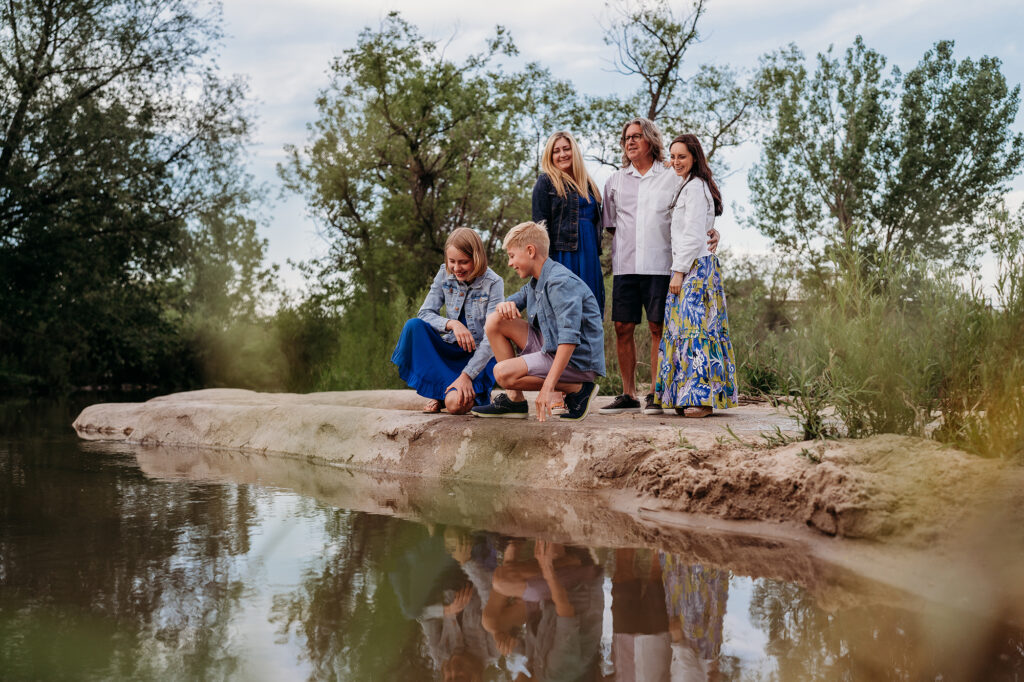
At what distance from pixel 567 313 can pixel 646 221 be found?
1.30 meters

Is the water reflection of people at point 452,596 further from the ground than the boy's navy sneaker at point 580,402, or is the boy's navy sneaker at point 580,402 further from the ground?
the boy's navy sneaker at point 580,402

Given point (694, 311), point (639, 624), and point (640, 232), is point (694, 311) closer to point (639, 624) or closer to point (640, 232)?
point (640, 232)

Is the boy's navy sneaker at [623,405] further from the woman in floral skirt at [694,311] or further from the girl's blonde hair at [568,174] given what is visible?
the girl's blonde hair at [568,174]

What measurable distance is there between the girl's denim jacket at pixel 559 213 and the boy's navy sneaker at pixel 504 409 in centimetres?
114

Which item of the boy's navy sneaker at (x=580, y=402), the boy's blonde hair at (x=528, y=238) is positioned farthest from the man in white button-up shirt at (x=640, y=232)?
Result: the boy's blonde hair at (x=528, y=238)

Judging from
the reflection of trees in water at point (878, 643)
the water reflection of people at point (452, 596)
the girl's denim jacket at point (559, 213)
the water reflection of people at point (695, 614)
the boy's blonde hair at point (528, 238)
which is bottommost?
the reflection of trees in water at point (878, 643)

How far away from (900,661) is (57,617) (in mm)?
2385

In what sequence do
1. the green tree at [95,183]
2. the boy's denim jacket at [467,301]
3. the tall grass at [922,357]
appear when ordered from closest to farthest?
the tall grass at [922,357]
the boy's denim jacket at [467,301]
the green tree at [95,183]

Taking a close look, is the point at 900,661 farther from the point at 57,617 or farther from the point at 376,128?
the point at 376,128

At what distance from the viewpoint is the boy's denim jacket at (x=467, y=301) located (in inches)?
222

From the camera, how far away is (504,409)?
5.35 m

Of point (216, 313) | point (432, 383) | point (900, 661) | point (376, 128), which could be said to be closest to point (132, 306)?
point (376, 128)

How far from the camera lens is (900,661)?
7.17 feet

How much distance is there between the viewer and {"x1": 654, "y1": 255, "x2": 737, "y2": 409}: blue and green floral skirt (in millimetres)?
5352
